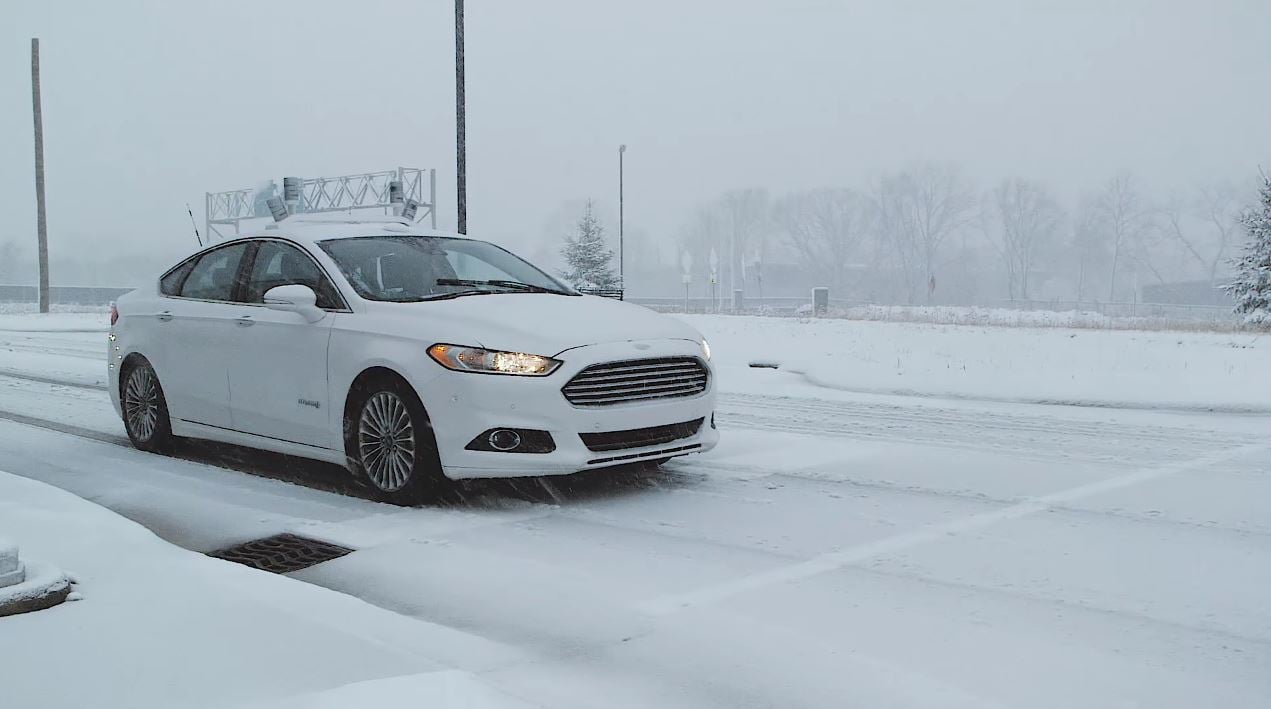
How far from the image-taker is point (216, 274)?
7969 mm

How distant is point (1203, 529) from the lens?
18.6ft

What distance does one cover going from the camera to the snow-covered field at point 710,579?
352 centimetres

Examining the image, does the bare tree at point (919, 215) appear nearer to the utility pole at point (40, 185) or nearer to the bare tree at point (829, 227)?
the bare tree at point (829, 227)

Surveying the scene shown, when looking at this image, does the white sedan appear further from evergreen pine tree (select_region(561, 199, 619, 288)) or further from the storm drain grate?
evergreen pine tree (select_region(561, 199, 619, 288))

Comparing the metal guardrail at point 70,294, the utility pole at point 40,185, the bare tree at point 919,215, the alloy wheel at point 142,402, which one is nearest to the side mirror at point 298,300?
the alloy wheel at point 142,402

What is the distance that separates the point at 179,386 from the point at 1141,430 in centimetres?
775

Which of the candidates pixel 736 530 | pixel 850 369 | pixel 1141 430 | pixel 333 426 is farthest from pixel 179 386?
pixel 850 369

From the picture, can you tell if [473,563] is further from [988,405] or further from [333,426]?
[988,405]

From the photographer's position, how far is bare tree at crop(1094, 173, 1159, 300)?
98.2 m

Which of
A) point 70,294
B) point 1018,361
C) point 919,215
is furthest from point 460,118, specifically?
point 919,215

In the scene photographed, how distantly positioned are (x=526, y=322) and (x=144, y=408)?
3.74 metres

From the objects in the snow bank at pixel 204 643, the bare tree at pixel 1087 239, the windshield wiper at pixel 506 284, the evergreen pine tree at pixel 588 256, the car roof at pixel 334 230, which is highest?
the bare tree at pixel 1087 239

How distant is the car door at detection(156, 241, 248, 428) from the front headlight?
6.95ft

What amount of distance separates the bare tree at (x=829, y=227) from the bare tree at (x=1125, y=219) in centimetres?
2103
